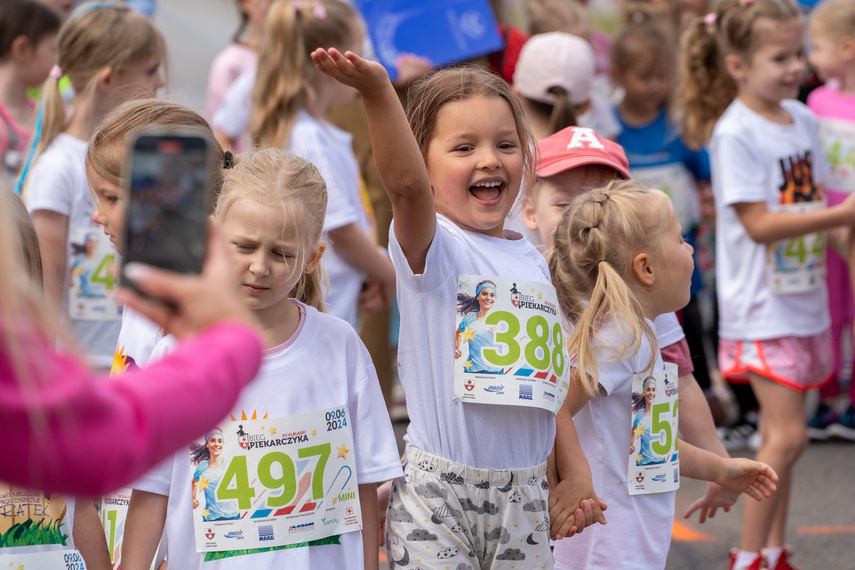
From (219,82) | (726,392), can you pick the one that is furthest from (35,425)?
(726,392)

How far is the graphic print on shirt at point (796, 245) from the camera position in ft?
12.9

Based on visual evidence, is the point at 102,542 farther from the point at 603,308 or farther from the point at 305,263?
the point at 603,308

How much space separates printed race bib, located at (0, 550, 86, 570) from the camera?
1.99 m

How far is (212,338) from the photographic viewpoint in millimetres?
1212

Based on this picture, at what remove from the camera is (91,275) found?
3301 mm

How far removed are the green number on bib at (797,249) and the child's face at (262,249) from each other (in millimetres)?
2452

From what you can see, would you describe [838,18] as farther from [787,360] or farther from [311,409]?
[311,409]

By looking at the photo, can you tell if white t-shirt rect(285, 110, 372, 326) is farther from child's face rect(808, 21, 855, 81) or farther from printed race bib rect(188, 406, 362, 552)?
child's face rect(808, 21, 855, 81)

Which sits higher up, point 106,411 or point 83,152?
point 83,152

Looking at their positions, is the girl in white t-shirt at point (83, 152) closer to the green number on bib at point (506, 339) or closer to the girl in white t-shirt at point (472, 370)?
the girl in white t-shirt at point (472, 370)

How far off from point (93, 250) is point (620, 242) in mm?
1738

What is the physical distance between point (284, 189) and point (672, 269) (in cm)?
106

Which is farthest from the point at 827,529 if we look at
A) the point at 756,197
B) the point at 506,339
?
the point at 506,339

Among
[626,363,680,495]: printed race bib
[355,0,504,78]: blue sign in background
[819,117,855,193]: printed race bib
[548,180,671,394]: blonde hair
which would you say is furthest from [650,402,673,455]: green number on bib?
[355,0,504,78]: blue sign in background
